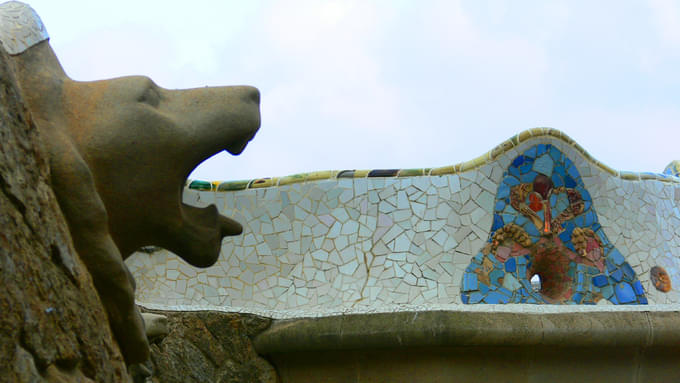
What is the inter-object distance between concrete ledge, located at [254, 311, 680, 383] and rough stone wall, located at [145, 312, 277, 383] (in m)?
0.05

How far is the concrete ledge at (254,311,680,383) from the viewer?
3.13 metres

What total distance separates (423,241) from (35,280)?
2951 millimetres

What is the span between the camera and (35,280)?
1.02 metres

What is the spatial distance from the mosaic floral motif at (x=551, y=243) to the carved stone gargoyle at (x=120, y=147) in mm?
2564

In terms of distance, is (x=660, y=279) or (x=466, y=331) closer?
(x=466, y=331)

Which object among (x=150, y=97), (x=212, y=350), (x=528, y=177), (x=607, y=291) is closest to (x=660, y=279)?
(x=607, y=291)

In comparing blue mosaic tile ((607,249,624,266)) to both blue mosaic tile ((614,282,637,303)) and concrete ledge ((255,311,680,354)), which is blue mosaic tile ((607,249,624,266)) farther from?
concrete ledge ((255,311,680,354))

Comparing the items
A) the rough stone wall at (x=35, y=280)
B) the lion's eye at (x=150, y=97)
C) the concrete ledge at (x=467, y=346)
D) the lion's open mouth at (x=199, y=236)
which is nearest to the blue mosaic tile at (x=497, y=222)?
the concrete ledge at (x=467, y=346)

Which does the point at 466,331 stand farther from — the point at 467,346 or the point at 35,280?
the point at 35,280

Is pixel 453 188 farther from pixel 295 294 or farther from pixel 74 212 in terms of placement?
pixel 74 212

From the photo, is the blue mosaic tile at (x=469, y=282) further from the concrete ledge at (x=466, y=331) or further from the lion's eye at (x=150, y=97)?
the lion's eye at (x=150, y=97)

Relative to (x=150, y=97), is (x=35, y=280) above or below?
below

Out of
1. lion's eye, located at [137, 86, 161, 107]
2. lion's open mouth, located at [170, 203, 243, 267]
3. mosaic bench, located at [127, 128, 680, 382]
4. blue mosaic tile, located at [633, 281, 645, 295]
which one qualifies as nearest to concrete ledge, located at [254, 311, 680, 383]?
mosaic bench, located at [127, 128, 680, 382]

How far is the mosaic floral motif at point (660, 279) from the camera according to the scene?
4031 mm
